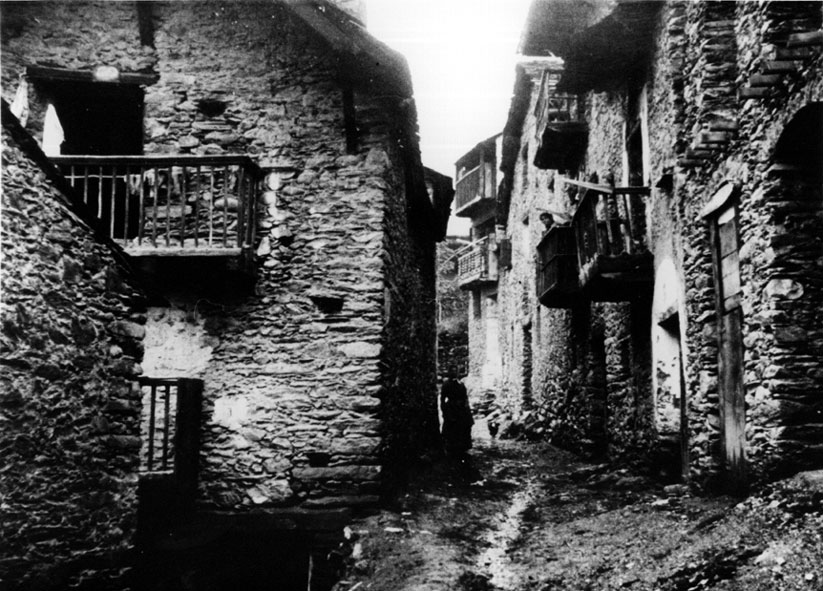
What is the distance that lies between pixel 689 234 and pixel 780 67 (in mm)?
2583

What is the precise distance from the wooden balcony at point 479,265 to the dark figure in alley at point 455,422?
16.3 meters

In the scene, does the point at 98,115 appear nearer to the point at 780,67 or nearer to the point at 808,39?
the point at 780,67

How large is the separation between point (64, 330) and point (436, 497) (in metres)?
4.83

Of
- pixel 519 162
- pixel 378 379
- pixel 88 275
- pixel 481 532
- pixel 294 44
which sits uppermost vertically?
pixel 519 162

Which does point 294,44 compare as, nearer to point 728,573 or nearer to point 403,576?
point 403,576

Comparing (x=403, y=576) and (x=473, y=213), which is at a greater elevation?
(x=473, y=213)

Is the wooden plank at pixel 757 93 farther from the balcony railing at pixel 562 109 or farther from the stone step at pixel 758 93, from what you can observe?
the balcony railing at pixel 562 109

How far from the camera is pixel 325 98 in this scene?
823 centimetres

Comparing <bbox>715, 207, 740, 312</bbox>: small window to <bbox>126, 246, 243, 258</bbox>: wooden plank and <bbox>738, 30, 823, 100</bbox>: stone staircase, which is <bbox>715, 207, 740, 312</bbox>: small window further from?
<bbox>126, 246, 243, 258</bbox>: wooden plank

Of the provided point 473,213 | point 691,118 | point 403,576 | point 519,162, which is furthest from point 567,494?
point 473,213

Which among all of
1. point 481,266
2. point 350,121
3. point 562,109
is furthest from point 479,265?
point 350,121

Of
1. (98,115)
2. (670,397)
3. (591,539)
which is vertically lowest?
(591,539)

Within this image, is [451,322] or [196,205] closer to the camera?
[196,205]

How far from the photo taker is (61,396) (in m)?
5.27
